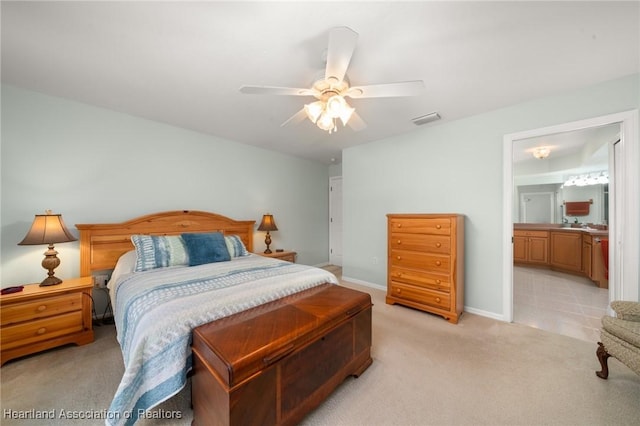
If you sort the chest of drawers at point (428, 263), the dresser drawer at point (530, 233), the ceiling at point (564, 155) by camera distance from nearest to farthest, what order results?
the chest of drawers at point (428, 263) → the ceiling at point (564, 155) → the dresser drawer at point (530, 233)

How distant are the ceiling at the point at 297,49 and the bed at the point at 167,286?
4.98ft

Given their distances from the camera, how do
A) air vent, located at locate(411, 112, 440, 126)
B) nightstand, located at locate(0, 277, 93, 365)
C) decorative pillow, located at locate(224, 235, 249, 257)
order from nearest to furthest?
nightstand, located at locate(0, 277, 93, 365) < air vent, located at locate(411, 112, 440, 126) < decorative pillow, located at locate(224, 235, 249, 257)

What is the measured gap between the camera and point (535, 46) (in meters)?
1.71

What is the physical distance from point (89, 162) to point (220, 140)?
5.19ft

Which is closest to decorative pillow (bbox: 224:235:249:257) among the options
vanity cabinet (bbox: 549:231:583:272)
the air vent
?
the air vent

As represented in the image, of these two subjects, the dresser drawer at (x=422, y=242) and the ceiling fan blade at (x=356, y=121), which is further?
the dresser drawer at (x=422, y=242)

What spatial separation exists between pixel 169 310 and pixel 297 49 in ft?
6.39

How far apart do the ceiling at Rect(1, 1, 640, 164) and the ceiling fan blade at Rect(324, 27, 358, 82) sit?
27cm

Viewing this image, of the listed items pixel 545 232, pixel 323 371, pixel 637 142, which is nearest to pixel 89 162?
pixel 323 371

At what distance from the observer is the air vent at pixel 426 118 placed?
2.86 meters

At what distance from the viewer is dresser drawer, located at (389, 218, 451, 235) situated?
271cm

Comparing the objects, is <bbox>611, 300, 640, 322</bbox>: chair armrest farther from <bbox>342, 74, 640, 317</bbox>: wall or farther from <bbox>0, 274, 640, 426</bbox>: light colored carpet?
<bbox>342, 74, 640, 317</bbox>: wall

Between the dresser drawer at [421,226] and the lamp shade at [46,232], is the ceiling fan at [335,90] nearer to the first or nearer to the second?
the dresser drawer at [421,226]

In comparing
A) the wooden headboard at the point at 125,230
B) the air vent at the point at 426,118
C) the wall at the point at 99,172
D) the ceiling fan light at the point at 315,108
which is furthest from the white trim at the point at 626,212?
the wooden headboard at the point at 125,230
